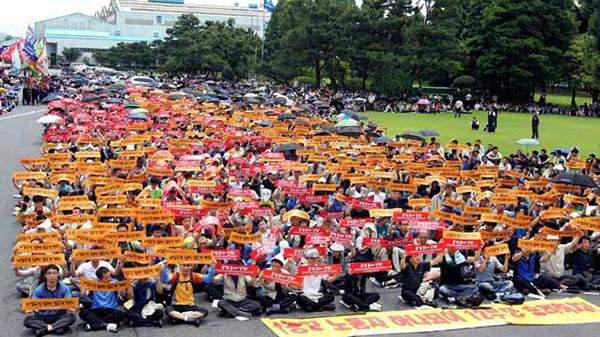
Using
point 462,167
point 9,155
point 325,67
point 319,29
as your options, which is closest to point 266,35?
point 325,67

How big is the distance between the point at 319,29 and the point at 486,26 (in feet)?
46.5

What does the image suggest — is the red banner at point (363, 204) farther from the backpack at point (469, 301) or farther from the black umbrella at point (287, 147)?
the black umbrella at point (287, 147)

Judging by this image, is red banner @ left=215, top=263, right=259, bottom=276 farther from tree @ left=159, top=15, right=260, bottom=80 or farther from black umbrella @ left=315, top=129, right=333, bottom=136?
tree @ left=159, top=15, right=260, bottom=80

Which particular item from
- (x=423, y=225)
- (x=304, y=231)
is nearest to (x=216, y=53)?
(x=304, y=231)

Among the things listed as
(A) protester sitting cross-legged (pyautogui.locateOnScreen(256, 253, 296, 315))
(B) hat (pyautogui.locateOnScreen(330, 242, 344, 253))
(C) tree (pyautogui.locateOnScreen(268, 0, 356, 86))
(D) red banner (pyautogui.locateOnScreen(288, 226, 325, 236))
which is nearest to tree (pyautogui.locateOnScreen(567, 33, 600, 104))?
(C) tree (pyautogui.locateOnScreen(268, 0, 356, 86))

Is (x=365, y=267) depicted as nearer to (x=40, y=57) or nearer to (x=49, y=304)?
(x=49, y=304)

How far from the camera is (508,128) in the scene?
138 feet

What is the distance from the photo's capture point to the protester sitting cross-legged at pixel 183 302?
1059 centimetres

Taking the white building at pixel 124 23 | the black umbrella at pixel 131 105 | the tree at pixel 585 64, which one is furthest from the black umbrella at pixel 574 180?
the white building at pixel 124 23

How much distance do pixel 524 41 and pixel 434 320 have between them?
50.8m

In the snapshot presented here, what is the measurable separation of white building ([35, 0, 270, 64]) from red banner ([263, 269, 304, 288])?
11904 cm

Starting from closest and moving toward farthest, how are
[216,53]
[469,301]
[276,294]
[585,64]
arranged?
1. [276,294]
2. [469,301]
3. [585,64]
4. [216,53]

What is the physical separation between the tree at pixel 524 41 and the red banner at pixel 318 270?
5030cm

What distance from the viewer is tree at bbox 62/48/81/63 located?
125 m
